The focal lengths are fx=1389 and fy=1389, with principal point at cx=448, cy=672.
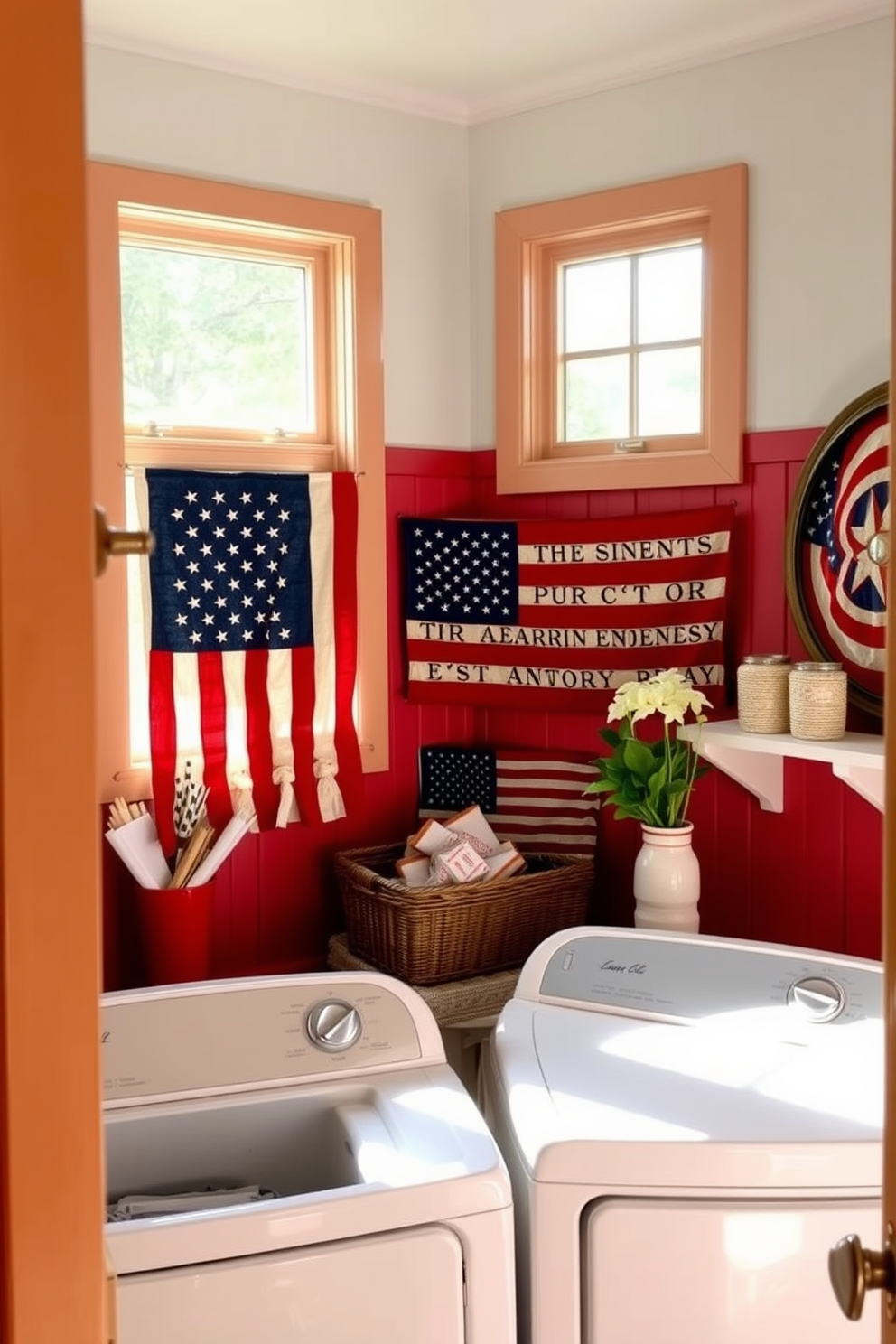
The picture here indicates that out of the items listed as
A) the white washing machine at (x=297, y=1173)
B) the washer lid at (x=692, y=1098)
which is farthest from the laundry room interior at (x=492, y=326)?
the white washing machine at (x=297, y=1173)

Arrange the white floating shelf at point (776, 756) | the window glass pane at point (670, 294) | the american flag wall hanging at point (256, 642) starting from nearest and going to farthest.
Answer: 1. the white floating shelf at point (776, 756)
2. the american flag wall hanging at point (256, 642)
3. the window glass pane at point (670, 294)

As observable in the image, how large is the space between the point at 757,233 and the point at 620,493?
58 cm

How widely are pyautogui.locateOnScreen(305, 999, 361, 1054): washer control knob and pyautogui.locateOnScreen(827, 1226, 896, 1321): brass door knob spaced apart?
3.74 feet

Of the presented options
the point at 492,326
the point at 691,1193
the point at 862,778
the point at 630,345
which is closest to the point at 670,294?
the point at 630,345

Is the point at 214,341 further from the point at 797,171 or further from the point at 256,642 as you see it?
the point at 797,171

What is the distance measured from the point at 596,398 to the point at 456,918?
116cm

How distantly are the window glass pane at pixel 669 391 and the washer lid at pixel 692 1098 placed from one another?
1.29 m

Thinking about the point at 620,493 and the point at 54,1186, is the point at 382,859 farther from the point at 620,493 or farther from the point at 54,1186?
the point at 54,1186

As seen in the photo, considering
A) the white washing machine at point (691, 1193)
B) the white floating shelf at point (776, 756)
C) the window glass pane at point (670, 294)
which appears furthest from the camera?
the window glass pane at point (670, 294)

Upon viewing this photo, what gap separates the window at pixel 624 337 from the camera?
272cm

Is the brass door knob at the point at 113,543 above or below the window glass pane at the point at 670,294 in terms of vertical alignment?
below

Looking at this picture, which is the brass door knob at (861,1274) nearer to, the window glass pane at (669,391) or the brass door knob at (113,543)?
the brass door knob at (113,543)

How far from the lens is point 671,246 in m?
2.85

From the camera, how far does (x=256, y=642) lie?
111 inches
